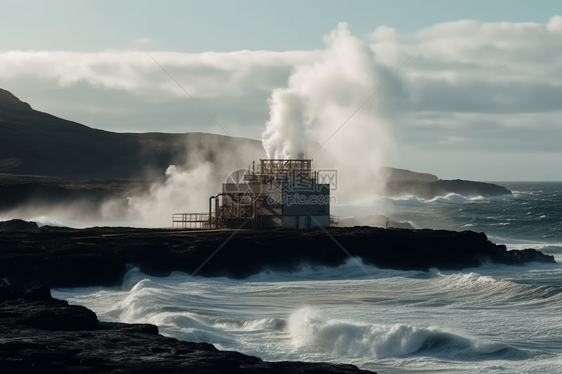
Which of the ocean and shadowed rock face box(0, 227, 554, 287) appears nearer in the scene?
the ocean

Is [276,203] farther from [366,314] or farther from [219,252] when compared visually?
[366,314]

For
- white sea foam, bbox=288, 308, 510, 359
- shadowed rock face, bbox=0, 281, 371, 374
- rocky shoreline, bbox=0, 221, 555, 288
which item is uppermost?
rocky shoreline, bbox=0, 221, 555, 288

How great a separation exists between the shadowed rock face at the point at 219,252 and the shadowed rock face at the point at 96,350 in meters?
16.6

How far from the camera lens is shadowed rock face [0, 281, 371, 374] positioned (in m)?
18.8

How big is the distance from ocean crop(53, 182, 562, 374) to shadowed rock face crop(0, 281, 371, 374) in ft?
13.0

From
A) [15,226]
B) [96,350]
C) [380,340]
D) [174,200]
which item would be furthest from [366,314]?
[174,200]

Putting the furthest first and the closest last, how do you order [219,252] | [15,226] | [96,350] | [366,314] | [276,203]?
[15,226]
[276,203]
[219,252]
[366,314]
[96,350]

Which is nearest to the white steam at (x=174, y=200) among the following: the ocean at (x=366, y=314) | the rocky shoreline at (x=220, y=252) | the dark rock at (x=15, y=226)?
the dark rock at (x=15, y=226)

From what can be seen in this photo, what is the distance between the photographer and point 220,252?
155 ft

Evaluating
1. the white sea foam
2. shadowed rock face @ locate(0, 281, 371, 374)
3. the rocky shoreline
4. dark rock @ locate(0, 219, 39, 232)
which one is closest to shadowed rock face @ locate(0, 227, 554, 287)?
the rocky shoreline

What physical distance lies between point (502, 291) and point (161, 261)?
1946 centimetres

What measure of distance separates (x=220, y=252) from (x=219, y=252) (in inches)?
2.4

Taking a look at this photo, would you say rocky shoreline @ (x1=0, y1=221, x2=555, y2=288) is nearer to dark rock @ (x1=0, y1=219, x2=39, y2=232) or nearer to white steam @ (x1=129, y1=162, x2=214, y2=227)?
dark rock @ (x1=0, y1=219, x2=39, y2=232)

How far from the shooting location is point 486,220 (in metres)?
116
